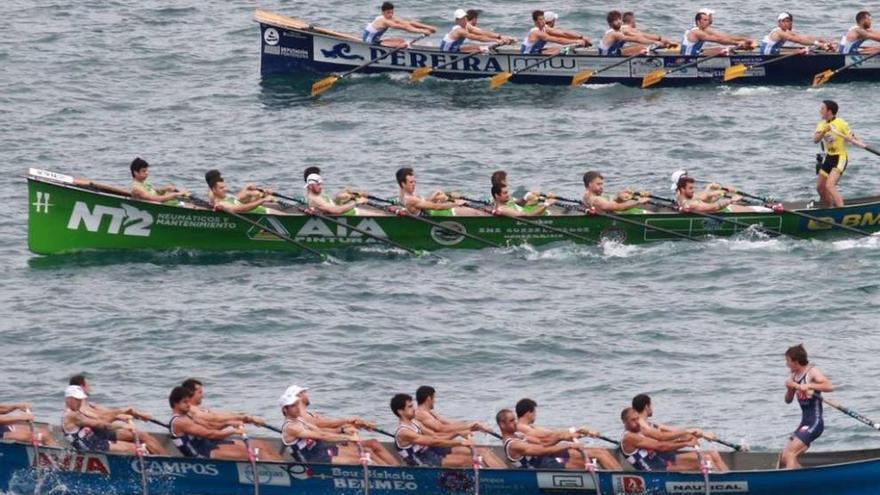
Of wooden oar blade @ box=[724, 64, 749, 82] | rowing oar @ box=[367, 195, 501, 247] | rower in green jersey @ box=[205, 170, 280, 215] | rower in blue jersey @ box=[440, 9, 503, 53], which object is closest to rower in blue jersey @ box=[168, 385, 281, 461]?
rower in green jersey @ box=[205, 170, 280, 215]

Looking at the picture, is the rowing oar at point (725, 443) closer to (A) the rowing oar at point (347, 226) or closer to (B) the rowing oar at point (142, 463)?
(B) the rowing oar at point (142, 463)

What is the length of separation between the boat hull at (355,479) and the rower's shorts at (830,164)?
493 inches

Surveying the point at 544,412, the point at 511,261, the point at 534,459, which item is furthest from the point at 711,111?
the point at 534,459

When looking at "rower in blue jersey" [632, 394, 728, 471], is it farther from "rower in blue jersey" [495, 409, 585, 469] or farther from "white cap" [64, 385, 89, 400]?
"white cap" [64, 385, 89, 400]

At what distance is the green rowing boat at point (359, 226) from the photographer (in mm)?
41812

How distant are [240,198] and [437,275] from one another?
3.90m

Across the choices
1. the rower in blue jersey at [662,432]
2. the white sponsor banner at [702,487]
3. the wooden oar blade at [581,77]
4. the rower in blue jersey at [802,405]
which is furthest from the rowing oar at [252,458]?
the wooden oar blade at [581,77]

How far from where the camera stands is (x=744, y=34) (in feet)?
192

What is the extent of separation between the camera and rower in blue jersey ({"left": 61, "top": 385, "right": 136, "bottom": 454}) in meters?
31.2

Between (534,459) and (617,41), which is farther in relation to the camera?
(617,41)

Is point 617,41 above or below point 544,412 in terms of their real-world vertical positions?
above

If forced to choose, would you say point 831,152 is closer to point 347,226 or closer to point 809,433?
point 347,226

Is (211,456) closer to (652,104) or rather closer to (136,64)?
(652,104)

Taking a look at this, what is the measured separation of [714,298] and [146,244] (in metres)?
10.6
